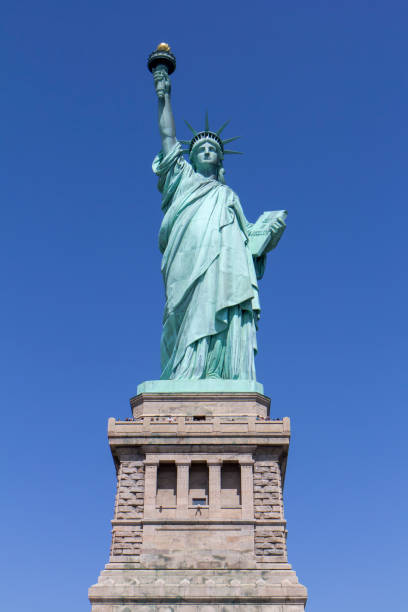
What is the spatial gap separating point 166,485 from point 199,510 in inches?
47.1

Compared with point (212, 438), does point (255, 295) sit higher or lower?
higher

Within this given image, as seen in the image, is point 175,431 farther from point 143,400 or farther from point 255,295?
point 255,295

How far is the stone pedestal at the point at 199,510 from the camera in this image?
944 inches

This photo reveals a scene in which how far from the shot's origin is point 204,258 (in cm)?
3067

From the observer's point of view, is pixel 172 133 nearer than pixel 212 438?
No

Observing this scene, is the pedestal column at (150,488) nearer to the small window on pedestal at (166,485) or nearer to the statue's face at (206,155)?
the small window on pedestal at (166,485)

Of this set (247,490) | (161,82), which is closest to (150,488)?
(247,490)

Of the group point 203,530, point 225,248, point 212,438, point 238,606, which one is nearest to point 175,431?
point 212,438

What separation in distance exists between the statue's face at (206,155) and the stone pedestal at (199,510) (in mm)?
9576

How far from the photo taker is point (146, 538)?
82.4 feet

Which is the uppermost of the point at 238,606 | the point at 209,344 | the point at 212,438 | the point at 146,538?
the point at 209,344

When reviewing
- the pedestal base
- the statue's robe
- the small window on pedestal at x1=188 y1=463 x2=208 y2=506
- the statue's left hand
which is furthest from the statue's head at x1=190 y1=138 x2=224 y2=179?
the pedestal base

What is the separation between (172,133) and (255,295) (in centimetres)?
688

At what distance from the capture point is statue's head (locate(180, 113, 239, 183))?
33750mm
